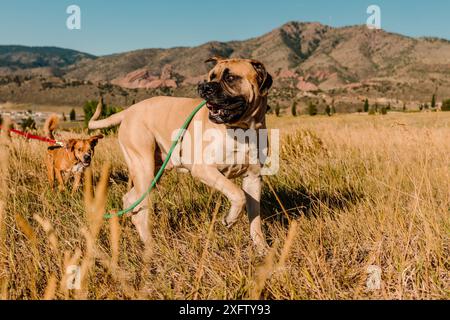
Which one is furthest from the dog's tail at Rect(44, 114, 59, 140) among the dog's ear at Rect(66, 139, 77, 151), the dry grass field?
the dry grass field

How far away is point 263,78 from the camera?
12.6 ft

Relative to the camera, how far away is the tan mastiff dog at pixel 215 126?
351 centimetres

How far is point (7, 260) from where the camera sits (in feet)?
9.39

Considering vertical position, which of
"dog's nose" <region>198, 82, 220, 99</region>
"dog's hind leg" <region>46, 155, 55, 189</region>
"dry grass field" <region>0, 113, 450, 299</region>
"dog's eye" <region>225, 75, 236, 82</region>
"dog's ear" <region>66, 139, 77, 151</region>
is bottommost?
"dry grass field" <region>0, 113, 450, 299</region>

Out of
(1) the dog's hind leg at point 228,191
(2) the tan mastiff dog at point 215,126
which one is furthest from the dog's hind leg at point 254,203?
(1) the dog's hind leg at point 228,191

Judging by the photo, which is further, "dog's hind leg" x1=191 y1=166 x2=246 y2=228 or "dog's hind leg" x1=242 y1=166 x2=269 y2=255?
"dog's hind leg" x1=242 y1=166 x2=269 y2=255

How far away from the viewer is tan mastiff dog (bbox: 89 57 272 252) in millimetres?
3506

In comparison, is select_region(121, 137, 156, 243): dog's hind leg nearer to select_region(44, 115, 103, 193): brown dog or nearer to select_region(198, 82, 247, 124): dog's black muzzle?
select_region(198, 82, 247, 124): dog's black muzzle

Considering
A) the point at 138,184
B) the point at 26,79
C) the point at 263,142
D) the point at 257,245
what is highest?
the point at 26,79

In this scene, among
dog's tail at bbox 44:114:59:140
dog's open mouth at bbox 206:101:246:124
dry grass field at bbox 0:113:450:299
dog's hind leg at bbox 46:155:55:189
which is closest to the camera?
dry grass field at bbox 0:113:450:299

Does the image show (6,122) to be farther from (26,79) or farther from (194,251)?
(26,79)

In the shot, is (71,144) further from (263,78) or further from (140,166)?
(263,78)
